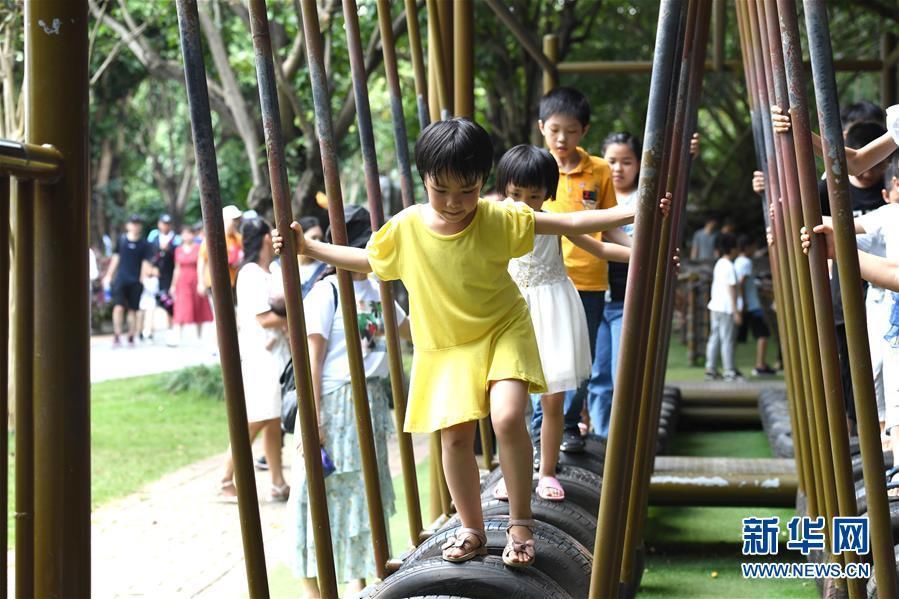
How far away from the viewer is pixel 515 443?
294cm

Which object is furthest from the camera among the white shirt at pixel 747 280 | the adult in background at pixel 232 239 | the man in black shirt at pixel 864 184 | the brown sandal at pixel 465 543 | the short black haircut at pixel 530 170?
the white shirt at pixel 747 280

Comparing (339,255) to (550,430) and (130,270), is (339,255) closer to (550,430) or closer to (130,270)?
(550,430)

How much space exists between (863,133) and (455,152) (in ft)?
8.34

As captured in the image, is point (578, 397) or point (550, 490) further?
point (578, 397)

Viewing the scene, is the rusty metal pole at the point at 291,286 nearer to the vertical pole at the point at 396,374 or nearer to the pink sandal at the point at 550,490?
the vertical pole at the point at 396,374

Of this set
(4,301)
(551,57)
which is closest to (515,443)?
(4,301)

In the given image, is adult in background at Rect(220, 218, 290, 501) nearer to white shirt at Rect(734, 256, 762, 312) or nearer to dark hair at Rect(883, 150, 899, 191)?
dark hair at Rect(883, 150, 899, 191)

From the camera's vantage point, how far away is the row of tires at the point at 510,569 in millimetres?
2822

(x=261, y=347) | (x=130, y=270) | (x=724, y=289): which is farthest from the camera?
(x=130, y=270)

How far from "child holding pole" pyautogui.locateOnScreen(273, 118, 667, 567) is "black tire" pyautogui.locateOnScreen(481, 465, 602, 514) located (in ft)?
2.54

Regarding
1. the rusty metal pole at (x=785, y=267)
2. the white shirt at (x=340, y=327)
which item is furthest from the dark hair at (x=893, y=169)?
the white shirt at (x=340, y=327)

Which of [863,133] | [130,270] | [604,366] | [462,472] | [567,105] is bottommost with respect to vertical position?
[462,472]

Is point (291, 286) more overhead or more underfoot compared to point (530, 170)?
more underfoot

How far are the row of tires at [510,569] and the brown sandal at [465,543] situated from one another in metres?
0.02
